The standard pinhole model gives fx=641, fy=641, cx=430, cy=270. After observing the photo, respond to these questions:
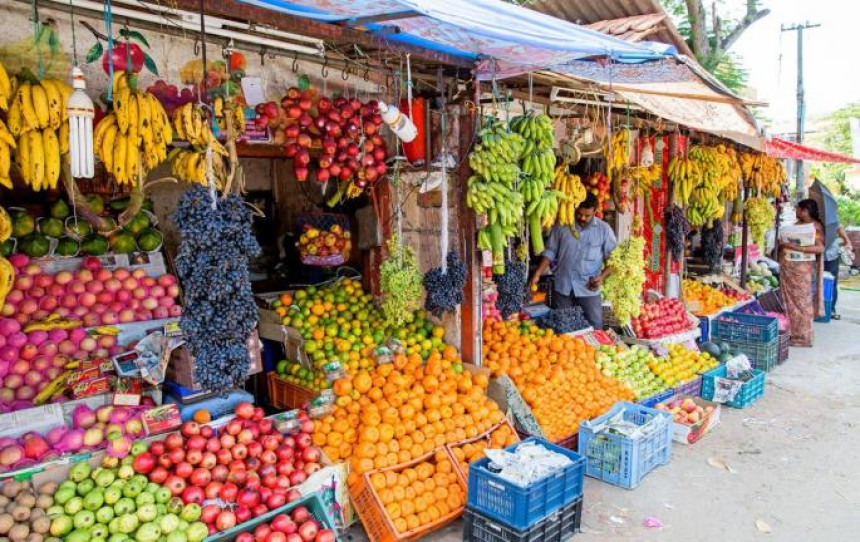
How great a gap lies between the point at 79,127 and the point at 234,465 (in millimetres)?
1862

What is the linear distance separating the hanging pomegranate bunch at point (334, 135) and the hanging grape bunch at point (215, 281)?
113 cm

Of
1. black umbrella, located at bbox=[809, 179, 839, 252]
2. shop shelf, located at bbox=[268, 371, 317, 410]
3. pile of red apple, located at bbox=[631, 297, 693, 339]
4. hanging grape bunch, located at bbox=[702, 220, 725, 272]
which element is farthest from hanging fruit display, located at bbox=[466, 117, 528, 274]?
black umbrella, located at bbox=[809, 179, 839, 252]

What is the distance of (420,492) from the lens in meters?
3.68

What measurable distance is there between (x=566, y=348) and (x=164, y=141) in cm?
359

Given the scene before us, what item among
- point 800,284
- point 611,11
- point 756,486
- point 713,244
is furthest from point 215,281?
point 800,284

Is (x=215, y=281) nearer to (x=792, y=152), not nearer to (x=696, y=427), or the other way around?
(x=696, y=427)

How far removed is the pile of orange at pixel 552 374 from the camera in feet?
15.6

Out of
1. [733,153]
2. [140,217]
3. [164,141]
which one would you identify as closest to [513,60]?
[164,141]

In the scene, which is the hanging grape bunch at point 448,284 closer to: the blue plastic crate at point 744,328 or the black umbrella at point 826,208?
the blue plastic crate at point 744,328

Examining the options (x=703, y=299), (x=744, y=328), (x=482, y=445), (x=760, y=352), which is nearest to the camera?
(x=482, y=445)

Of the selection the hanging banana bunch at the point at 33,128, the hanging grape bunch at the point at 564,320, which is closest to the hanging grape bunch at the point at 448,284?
the hanging grape bunch at the point at 564,320

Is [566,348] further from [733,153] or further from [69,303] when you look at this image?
[733,153]

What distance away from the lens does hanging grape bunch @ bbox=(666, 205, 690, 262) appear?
7.71m

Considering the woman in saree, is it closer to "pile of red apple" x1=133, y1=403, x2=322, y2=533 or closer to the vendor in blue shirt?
the vendor in blue shirt
